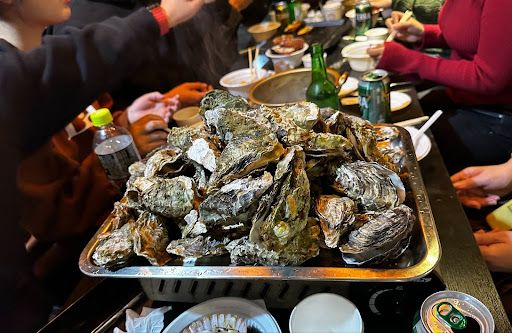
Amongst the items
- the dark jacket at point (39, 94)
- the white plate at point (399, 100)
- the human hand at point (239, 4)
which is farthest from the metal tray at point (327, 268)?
the human hand at point (239, 4)

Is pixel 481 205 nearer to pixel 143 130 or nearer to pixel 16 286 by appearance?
pixel 143 130

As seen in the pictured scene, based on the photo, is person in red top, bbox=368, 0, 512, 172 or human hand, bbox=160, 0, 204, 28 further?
human hand, bbox=160, 0, 204, 28

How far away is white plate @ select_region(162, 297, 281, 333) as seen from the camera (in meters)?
0.73

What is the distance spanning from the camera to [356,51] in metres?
1.86

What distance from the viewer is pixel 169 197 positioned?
80 centimetres

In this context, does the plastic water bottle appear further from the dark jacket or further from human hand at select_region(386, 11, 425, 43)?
human hand at select_region(386, 11, 425, 43)

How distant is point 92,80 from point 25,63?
0.21 meters

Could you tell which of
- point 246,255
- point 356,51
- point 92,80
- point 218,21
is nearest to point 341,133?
point 246,255

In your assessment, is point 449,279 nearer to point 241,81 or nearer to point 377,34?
point 241,81

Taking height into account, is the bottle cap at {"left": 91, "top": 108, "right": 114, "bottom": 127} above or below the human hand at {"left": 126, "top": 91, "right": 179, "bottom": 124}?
above

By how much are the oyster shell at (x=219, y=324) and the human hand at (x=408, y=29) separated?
176 centimetres

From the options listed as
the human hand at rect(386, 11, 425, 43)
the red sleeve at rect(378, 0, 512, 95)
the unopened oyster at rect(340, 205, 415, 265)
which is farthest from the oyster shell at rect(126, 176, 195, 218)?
the human hand at rect(386, 11, 425, 43)

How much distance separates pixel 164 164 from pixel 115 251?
23 cm

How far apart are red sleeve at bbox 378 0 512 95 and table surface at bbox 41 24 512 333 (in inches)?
26.2
